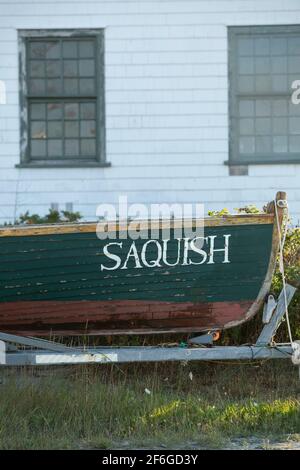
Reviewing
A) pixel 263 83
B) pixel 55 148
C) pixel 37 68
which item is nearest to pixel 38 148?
pixel 55 148

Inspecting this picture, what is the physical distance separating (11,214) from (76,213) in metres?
0.96

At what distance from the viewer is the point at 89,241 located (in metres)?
7.02

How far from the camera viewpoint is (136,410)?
6367 mm

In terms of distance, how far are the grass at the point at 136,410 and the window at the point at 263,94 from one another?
4.11 metres

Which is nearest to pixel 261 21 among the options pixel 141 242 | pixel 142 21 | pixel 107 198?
pixel 142 21

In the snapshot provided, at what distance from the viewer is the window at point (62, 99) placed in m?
10.6

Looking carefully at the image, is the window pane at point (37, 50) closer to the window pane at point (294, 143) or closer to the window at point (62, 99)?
the window at point (62, 99)

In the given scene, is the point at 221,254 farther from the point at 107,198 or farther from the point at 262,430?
the point at 107,198

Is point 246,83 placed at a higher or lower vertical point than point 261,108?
higher

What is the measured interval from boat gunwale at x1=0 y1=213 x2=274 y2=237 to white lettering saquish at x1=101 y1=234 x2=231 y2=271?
13 centimetres

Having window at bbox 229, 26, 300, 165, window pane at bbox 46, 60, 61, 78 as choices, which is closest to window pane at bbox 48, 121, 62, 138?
window pane at bbox 46, 60, 61, 78

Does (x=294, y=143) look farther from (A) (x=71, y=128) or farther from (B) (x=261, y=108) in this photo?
(A) (x=71, y=128)

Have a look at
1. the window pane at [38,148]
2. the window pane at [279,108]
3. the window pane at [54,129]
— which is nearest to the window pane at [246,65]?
the window pane at [279,108]

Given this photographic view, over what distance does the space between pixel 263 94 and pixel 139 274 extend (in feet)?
15.0
